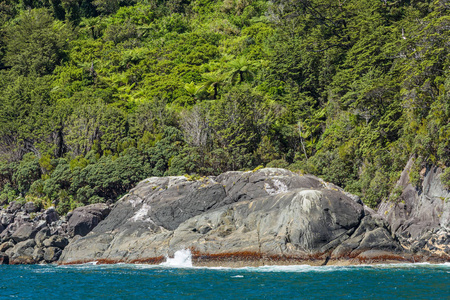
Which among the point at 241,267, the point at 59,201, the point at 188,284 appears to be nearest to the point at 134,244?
the point at 241,267

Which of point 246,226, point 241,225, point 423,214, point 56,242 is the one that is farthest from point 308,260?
point 56,242

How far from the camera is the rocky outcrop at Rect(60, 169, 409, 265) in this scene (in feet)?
87.6

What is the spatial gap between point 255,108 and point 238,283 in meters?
24.9

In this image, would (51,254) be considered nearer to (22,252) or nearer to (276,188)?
(22,252)

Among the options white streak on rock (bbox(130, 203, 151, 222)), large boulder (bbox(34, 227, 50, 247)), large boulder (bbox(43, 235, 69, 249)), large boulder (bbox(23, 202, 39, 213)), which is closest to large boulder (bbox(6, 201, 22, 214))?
large boulder (bbox(23, 202, 39, 213))

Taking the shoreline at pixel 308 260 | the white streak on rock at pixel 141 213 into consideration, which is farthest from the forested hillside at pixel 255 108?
the white streak on rock at pixel 141 213

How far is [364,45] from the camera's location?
145 feet

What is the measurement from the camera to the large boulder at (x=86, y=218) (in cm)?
3650

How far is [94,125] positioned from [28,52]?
27383mm

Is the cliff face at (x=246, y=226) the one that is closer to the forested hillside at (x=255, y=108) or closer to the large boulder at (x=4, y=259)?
the large boulder at (x=4, y=259)

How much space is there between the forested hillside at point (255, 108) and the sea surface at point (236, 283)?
991 cm

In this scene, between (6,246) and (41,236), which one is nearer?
(41,236)

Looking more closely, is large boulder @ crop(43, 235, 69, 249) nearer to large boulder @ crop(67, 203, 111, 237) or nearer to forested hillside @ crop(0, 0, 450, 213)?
large boulder @ crop(67, 203, 111, 237)

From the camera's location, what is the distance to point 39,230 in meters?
37.3
